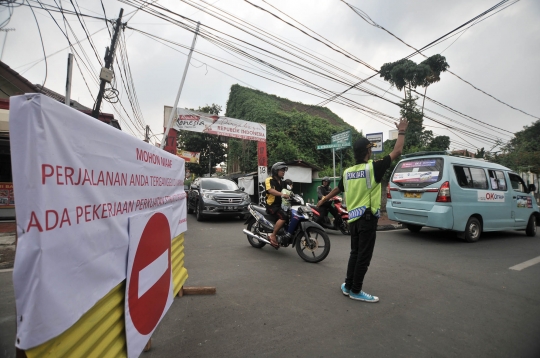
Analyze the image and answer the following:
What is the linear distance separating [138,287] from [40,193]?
36.0 inches

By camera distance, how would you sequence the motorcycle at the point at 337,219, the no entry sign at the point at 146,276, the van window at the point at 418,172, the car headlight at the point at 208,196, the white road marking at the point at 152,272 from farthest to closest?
the car headlight at the point at 208,196
the motorcycle at the point at 337,219
the van window at the point at 418,172
the white road marking at the point at 152,272
the no entry sign at the point at 146,276

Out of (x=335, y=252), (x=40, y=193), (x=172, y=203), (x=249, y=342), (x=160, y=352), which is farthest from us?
(x=335, y=252)

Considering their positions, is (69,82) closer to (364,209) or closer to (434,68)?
(364,209)

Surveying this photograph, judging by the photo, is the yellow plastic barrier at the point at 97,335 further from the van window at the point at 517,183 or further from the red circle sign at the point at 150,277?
the van window at the point at 517,183

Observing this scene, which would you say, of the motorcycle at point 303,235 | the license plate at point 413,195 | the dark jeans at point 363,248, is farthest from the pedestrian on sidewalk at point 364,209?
the license plate at point 413,195

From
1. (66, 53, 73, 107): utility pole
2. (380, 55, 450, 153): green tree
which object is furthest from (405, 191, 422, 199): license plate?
(380, 55, 450, 153): green tree

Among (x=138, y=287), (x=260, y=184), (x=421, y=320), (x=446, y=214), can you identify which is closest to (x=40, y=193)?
(x=138, y=287)

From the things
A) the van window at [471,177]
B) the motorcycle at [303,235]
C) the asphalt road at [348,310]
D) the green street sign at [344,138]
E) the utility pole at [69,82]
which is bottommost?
the asphalt road at [348,310]

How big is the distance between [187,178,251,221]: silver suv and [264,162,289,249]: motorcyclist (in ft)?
14.1

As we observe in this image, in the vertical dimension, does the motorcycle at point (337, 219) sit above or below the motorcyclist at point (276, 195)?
below

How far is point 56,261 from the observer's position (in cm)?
102

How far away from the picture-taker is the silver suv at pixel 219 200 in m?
9.05

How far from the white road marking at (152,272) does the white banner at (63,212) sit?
237 millimetres

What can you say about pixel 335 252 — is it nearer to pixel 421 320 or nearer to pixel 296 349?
pixel 421 320
